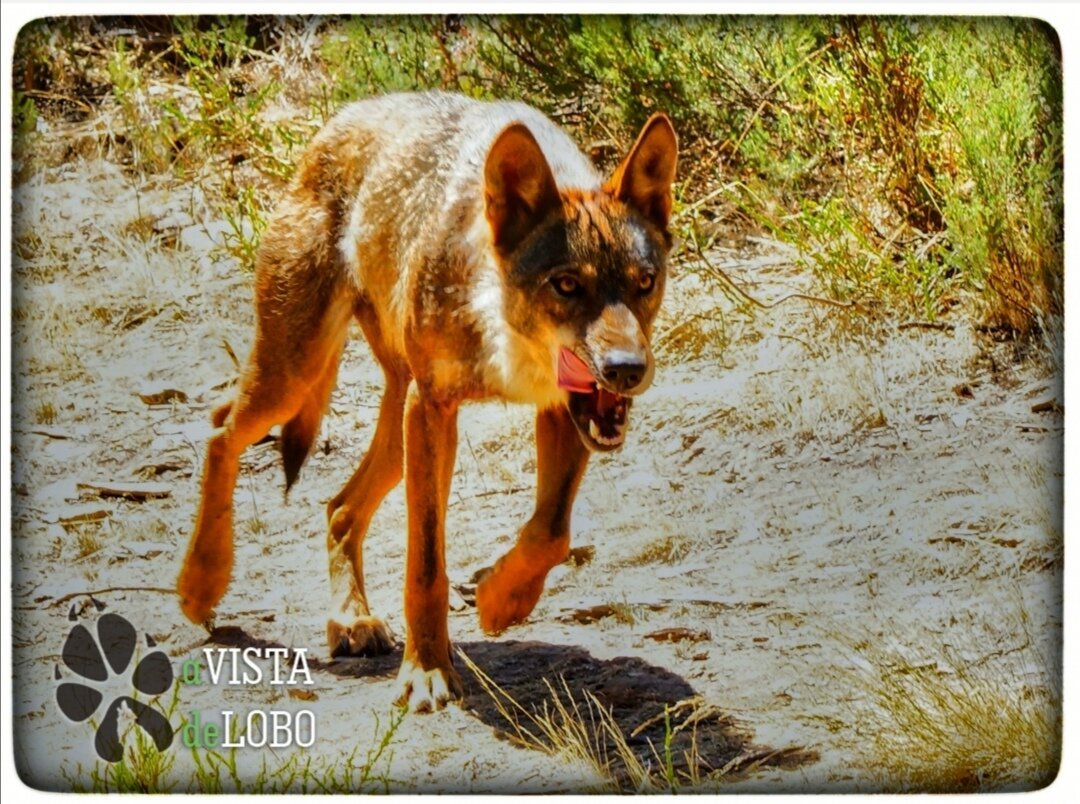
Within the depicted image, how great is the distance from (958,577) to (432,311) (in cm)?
219

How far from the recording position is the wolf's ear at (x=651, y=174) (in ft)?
21.7

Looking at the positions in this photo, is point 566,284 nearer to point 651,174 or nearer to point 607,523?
point 651,174

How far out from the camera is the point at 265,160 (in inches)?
275

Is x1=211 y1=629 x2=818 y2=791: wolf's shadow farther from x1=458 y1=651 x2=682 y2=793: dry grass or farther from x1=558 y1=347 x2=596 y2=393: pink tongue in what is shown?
x1=558 y1=347 x2=596 y2=393: pink tongue

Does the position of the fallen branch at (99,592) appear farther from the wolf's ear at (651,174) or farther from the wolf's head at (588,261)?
the wolf's ear at (651,174)

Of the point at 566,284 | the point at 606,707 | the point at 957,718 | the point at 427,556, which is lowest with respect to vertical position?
the point at 957,718

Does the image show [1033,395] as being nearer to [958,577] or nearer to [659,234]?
[958,577]

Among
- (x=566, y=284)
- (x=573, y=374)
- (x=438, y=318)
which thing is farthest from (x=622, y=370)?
(x=438, y=318)

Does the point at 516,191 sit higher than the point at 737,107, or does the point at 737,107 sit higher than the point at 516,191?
the point at 737,107

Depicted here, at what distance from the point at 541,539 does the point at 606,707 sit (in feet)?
2.14

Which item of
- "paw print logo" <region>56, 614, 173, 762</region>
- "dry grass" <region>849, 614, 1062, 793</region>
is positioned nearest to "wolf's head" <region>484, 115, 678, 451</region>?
"dry grass" <region>849, 614, 1062, 793</region>

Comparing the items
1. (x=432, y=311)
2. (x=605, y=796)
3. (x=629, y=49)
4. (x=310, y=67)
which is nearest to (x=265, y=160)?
(x=310, y=67)

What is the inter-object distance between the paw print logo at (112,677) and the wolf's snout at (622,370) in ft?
6.52

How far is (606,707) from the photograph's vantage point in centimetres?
683
